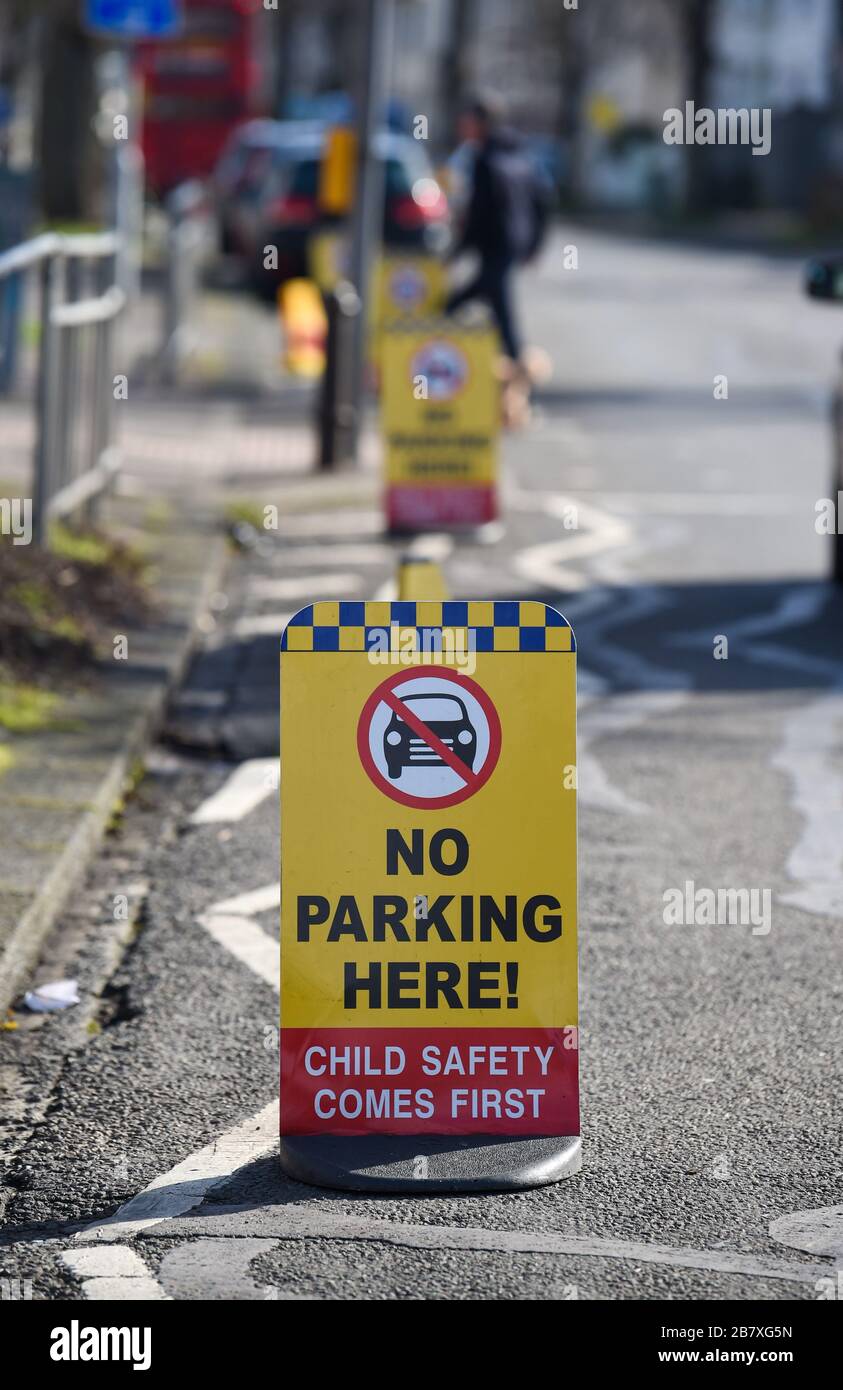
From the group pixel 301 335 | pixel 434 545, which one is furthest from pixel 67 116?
pixel 434 545

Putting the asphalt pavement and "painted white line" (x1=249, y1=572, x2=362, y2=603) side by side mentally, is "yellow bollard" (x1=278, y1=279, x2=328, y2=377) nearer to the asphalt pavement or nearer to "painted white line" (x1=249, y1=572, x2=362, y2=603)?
the asphalt pavement

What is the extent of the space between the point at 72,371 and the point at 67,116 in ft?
69.9

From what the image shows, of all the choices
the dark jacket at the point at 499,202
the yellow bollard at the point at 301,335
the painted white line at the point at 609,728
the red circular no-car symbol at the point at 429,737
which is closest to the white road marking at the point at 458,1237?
the red circular no-car symbol at the point at 429,737

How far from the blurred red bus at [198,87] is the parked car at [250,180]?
319 centimetres

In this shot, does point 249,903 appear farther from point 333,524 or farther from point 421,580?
point 333,524

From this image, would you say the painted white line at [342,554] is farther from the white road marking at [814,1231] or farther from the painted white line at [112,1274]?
the painted white line at [112,1274]

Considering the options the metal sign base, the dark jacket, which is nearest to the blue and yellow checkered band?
the metal sign base

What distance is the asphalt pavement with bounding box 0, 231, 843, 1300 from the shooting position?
4039 mm

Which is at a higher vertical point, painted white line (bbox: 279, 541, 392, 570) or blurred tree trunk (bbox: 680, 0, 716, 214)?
blurred tree trunk (bbox: 680, 0, 716, 214)

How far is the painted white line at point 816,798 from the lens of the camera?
632 cm

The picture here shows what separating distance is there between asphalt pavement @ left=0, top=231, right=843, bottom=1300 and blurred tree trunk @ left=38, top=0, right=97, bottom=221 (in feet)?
65.1

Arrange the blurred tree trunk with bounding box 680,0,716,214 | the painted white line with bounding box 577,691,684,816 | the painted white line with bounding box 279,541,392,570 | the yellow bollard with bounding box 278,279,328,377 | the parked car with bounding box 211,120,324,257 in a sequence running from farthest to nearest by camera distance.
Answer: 1. the blurred tree trunk with bounding box 680,0,716,214
2. the parked car with bounding box 211,120,324,257
3. the yellow bollard with bounding box 278,279,328,377
4. the painted white line with bounding box 279,541,392,570
5. the painted white line with bounding box 577,691,684,816

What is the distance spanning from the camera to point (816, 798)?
7273mm

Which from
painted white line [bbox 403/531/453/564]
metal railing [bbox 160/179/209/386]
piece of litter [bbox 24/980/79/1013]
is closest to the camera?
piece of litter [bbox 24/980/79/1013]
